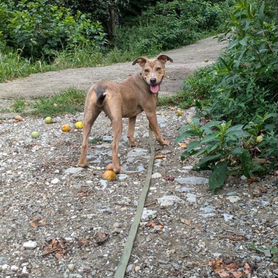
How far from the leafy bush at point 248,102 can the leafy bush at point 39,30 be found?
7649 mm

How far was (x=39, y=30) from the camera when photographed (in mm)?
12484

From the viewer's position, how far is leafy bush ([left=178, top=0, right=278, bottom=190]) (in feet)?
14.0

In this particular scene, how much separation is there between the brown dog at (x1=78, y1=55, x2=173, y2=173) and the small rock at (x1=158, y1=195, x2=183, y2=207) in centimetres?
68

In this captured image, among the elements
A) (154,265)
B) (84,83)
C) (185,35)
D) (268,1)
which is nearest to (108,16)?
(185,35)

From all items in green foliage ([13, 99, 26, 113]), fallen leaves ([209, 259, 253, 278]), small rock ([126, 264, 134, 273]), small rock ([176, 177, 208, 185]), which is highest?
fallen leaves ([209, 259, 253, 278])

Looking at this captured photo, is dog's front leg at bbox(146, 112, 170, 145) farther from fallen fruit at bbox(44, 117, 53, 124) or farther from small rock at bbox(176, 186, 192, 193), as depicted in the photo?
fallen fruit at bbox(44, 117, 53, 124)


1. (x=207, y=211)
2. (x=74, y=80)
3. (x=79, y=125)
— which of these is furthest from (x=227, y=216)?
(x=74, y=80)

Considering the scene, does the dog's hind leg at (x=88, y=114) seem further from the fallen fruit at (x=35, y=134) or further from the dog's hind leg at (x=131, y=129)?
the fallen fruit at (x=35, y=134)

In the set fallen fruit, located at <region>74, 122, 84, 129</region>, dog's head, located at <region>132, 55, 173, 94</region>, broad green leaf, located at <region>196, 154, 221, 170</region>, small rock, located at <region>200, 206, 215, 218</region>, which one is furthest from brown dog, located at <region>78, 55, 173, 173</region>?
small rock, located at <region>200, 206, 215, 218</region>

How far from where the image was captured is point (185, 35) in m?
16.4

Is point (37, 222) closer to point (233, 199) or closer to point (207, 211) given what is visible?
point (207, 211)

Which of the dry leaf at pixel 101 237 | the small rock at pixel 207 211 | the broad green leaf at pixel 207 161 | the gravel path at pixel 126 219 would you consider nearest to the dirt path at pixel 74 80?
the gravel path at pixel 126 219

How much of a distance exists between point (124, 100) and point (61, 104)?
2.51m

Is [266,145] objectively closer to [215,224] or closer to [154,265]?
[215,224]
